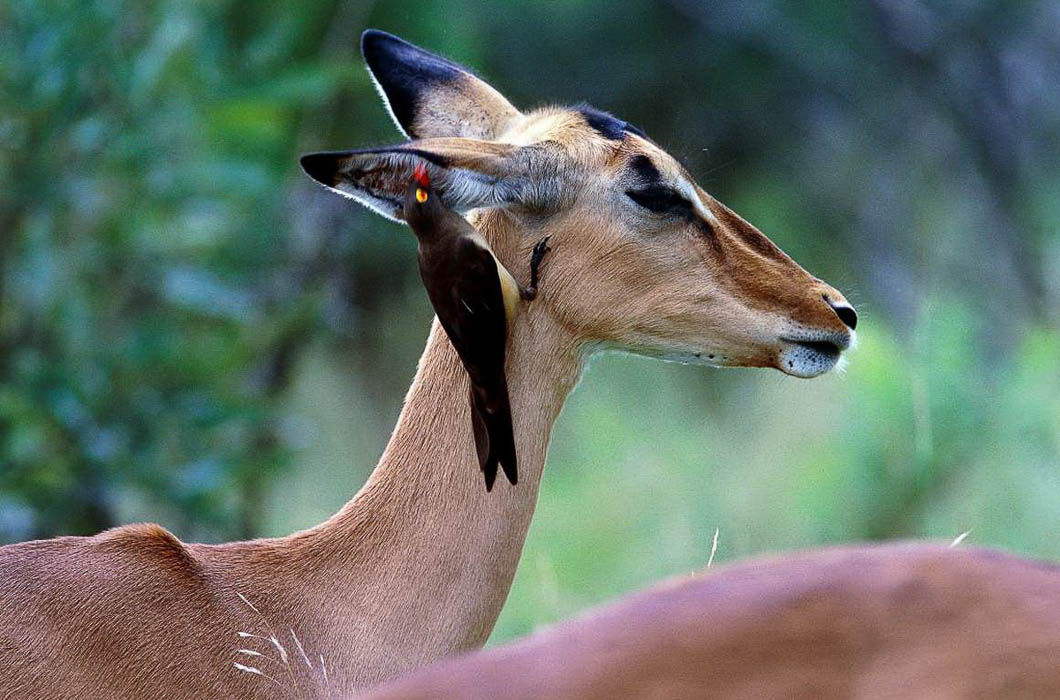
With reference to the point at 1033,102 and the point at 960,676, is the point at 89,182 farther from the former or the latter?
the point at 1033,102

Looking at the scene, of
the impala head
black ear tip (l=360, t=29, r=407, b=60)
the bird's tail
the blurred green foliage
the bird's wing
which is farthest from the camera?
the blurred green foliage

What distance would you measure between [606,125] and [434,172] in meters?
0.63

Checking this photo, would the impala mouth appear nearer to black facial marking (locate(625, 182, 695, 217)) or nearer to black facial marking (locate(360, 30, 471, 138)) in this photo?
black facial marking (locate(625, 182, 695, 217))

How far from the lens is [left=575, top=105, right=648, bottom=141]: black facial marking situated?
429cm

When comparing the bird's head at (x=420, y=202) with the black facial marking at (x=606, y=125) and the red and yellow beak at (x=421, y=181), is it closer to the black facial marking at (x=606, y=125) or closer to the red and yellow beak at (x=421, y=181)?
the red and yellow beak at (x=421, y=181)

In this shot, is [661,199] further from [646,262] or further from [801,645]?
[801,645]

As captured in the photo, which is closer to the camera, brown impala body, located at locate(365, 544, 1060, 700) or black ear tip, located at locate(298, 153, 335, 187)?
brown impala body, located at locate(365, 544, 1060, 700)

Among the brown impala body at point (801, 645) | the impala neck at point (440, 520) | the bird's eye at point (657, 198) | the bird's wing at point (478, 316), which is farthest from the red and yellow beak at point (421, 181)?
the brown impala body at point (801, 645)

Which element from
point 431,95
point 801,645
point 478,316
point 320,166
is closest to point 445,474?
point 478,316

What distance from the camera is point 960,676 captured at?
1.95m

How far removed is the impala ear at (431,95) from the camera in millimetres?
4637

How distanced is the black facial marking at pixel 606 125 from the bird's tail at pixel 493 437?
72 cm

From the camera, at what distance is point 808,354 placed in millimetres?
4117

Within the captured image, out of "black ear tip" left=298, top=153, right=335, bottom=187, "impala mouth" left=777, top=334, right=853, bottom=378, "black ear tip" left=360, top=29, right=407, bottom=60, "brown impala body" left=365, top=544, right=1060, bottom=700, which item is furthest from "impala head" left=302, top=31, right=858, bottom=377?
"brown impala body" left=365, top=544, right=1060, bottom=700
